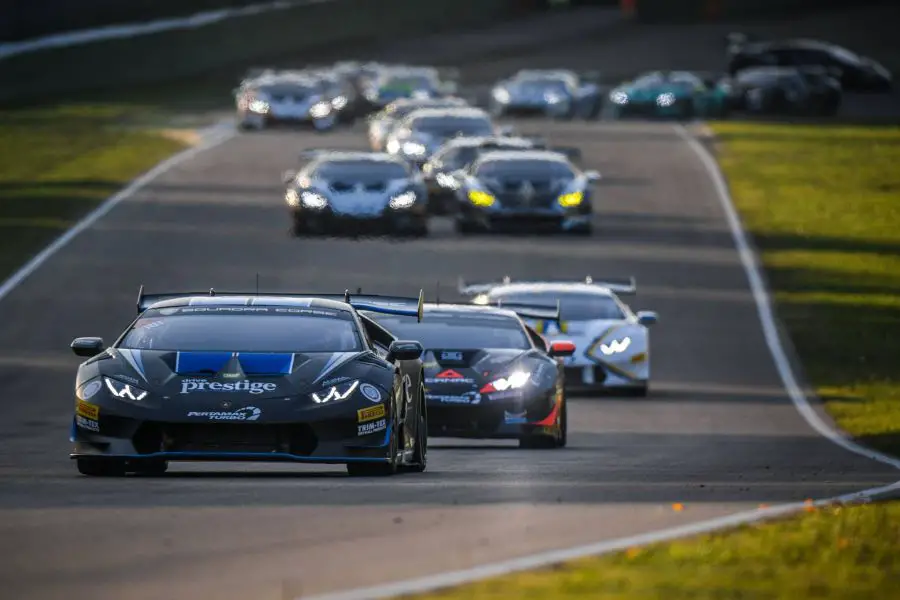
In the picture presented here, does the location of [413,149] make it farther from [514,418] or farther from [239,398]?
[239,398]

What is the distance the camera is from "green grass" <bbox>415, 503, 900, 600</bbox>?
9305 mm

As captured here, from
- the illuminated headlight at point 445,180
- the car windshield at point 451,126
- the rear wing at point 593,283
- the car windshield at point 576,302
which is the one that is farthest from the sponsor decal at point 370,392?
the car windshield at point 451,126

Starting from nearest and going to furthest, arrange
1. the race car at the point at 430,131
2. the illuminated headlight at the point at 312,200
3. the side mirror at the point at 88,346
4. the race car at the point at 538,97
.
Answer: the side mirror at the point at 88,346 → the illuminated headlight at the point at 312,200 → the race car at the point at 430,131 → the race car at the point at 538,97

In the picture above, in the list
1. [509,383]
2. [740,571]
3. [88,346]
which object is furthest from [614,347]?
[740,571]

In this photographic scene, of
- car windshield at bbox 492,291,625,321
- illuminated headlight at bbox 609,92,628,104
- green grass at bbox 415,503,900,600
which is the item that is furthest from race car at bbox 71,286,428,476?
illuminated headlight at bbox 609,92,628,104

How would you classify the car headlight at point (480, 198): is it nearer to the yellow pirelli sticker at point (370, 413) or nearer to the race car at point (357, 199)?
the race car at point (357, 199)

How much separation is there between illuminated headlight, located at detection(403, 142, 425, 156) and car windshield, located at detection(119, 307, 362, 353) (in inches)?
1333

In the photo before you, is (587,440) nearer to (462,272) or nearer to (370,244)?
(462,272)

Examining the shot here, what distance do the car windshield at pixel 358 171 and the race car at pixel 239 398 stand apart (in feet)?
82.4

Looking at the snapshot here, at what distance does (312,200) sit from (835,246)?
9.12 meters

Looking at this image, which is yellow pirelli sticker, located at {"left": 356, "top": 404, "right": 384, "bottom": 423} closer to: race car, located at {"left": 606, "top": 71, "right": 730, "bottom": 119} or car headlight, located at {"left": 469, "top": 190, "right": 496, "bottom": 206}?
car headlight, located at {"left": 469, "top": 190, "right": 496, "bottom": 206}

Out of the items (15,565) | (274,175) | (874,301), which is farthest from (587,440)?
(274,175)

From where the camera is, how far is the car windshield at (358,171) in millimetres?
40312

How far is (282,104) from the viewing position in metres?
59.3
